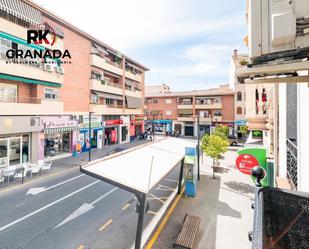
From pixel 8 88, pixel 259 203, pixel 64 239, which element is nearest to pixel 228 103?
pixel 8 88

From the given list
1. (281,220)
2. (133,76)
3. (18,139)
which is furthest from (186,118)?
(281,220)

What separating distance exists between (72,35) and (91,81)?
5.68 meters

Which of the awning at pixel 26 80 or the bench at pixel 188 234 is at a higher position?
the awning at pixel 26 80

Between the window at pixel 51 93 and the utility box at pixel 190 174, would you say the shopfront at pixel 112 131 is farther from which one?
the utility box at pixel 190 174

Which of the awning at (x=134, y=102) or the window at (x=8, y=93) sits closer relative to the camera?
the window at (x=8, y=93)

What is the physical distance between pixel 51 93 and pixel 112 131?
1263 centimetres

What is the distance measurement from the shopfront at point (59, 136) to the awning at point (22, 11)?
8.83 meters

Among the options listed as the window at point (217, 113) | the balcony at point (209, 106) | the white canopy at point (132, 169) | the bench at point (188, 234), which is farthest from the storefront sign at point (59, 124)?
the window at point (217, 113)

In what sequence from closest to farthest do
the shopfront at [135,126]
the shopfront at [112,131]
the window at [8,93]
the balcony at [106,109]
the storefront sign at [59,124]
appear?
the window at [8,93] → the storefront sign at [59,124] → the balcony at [106,109] → the shopfront at [112,131] → the shopfront at [135,126]

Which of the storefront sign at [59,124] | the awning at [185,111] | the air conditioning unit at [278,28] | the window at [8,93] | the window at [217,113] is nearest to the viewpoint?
the air conditioning unit at [278,28]

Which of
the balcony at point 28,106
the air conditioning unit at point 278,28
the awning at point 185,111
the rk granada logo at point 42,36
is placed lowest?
the air conditioning unit at point 278,28

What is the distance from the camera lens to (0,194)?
11.5 m

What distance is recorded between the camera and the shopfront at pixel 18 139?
16.0 m

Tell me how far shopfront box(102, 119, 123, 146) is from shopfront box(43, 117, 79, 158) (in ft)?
20.5
